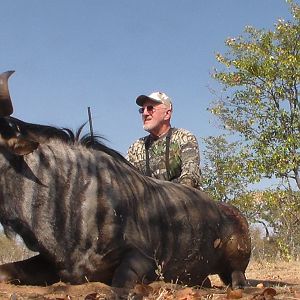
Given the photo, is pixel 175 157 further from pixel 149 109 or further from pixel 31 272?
pixel 31 272

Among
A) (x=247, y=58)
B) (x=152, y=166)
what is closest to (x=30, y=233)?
(x=152, y=166)

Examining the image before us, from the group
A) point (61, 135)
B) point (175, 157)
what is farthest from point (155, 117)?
point (61, 135)

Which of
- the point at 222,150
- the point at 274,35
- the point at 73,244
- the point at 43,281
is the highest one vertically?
the point at 274,35

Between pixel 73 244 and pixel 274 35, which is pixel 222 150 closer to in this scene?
pixel 274 35

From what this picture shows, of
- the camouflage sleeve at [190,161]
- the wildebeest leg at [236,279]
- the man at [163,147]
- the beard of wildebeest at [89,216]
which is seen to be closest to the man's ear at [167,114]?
the man at [163,147]

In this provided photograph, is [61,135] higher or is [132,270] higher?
[61,135]

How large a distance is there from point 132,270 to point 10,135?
131 centimetres

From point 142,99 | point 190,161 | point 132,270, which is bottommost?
point 132,270

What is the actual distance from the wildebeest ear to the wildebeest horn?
21 cm

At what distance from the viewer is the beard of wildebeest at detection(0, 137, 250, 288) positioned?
437 centimetres

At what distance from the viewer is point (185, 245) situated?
5.27 m

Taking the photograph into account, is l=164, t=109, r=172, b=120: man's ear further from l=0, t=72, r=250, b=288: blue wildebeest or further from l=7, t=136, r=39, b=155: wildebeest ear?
l=7, t=136, r=39, b=155: wildebeest ear

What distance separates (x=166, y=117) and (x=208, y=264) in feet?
5.99

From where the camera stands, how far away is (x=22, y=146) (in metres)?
4.37
